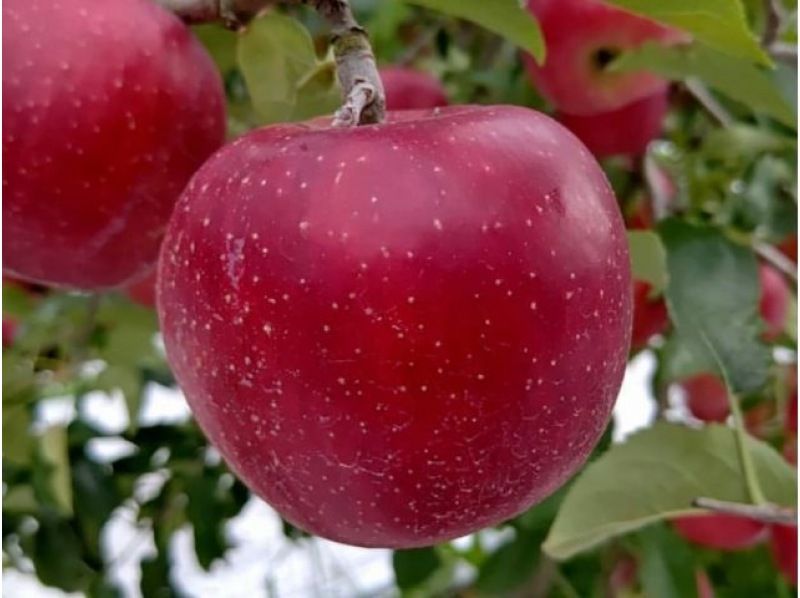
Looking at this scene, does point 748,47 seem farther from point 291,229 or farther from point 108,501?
point 108,501

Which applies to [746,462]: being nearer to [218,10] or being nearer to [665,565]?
[665,565]

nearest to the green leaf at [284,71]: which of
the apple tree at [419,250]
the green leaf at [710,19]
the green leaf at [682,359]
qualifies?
the apple tree at [419,250]

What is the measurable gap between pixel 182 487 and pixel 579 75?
0.46 m

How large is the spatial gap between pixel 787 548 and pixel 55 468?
45 cm

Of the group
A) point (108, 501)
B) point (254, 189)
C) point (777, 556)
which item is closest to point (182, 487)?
point (108, 501)

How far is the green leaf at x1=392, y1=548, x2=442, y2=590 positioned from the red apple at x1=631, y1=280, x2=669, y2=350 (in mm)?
255

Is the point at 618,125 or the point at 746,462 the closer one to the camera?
the point at 746,462

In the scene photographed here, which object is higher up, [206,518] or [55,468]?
[55,468]

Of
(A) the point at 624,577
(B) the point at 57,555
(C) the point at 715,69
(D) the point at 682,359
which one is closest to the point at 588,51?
(C) the point at 715,69

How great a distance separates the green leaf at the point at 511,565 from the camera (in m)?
0.88

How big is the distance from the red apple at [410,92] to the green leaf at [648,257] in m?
0.17

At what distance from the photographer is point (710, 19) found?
472 millimetres

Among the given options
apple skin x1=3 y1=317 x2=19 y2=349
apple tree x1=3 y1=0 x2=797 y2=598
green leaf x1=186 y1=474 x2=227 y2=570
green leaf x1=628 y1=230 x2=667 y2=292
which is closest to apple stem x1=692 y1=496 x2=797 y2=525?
apple tree x1=3 y1=0 x2=797 y2=598

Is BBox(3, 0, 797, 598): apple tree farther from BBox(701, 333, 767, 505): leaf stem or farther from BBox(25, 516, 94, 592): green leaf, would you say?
BBox(25, 516, 94, 592): green leaf
